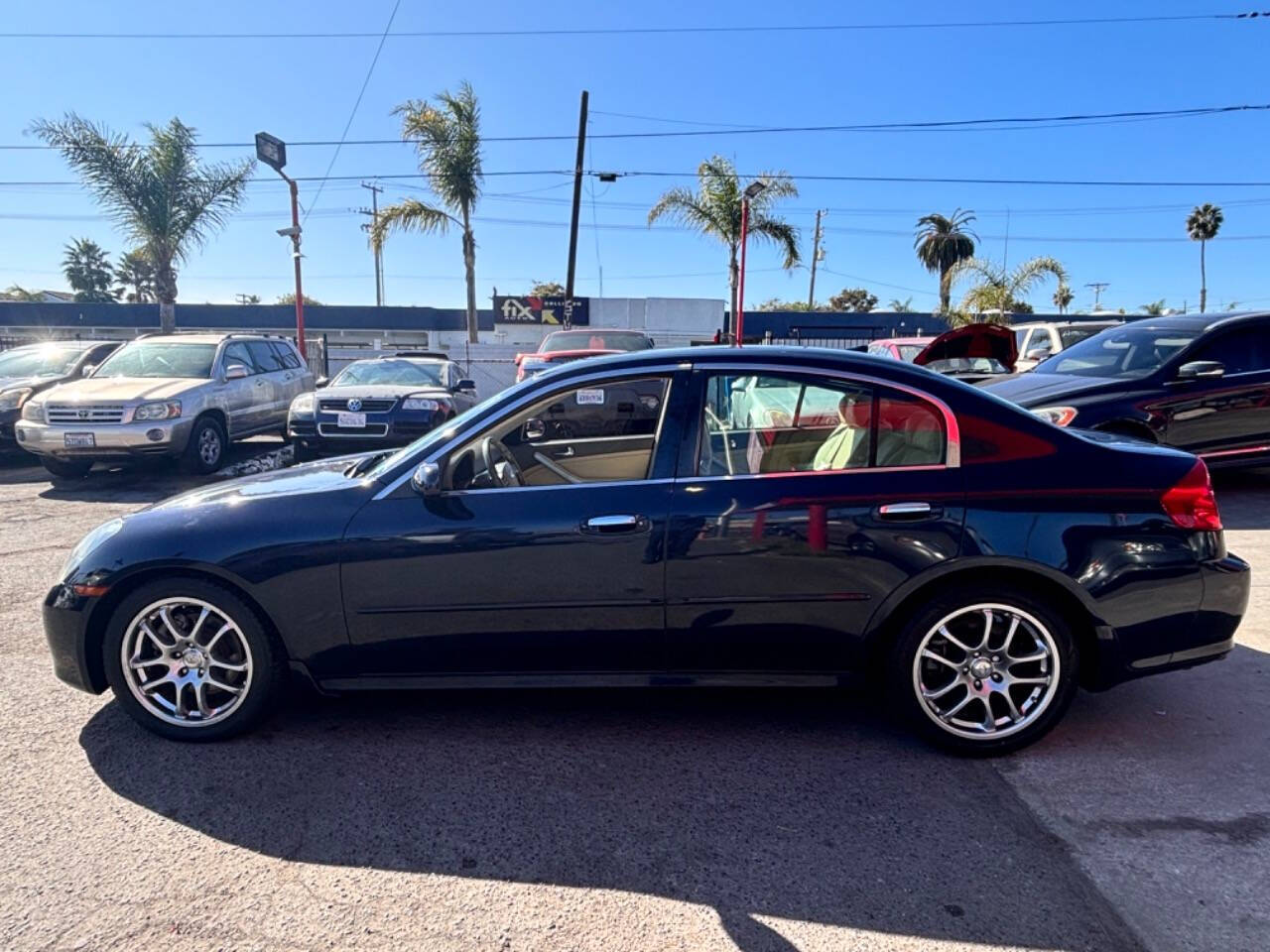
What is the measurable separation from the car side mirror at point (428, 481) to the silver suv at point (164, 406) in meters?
6.94

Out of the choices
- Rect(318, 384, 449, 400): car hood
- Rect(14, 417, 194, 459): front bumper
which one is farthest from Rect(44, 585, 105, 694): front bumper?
Rect(14, 417, 194, 459): front bumper

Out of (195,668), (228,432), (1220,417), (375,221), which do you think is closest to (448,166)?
(375,221)

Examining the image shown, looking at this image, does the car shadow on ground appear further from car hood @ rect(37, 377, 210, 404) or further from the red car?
the red car

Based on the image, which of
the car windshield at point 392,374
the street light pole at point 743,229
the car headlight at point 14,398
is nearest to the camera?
the car headlight at point 14,398

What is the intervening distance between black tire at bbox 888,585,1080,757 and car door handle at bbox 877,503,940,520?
0.34 m

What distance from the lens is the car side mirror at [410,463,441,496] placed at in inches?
119

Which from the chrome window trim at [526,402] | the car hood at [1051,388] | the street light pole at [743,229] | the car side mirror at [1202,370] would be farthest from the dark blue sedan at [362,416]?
the street light pole at [743,229]

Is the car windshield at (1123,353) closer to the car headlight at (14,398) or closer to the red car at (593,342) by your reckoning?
the red car at (593,342)

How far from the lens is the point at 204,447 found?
9141 millimetres

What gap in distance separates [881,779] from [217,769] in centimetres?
252

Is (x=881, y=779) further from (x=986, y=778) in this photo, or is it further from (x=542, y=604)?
(x=542, y=604)

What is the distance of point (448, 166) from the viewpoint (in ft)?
66.4

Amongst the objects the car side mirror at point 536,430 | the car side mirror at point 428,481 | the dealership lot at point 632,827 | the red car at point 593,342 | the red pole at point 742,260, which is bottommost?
the dealership lot at point 632,827

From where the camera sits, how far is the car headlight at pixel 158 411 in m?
8.45
